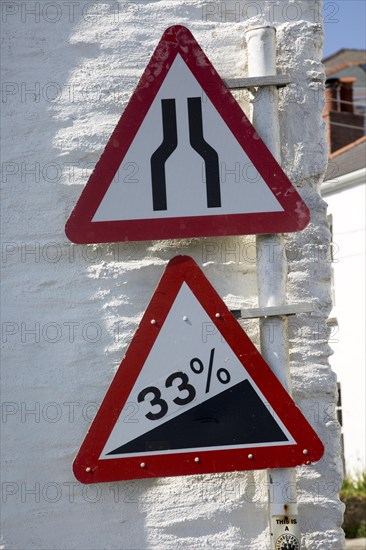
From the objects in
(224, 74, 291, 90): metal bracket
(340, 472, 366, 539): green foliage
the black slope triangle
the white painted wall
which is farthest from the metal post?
the white painted wall

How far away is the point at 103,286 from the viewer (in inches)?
138

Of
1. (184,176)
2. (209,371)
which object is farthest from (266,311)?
(184,176)

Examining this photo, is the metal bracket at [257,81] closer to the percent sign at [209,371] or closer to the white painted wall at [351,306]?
the percent sign at [209,371]

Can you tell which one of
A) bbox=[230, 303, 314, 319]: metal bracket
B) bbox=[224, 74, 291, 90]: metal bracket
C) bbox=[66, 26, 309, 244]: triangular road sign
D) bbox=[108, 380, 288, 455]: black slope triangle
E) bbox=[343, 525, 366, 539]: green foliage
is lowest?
bbox=[343, 525, 366, 539]: green foliage

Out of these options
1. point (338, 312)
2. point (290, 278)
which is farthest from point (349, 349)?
point (290, 278)

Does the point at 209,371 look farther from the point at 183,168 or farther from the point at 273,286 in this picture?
the point at 183,168

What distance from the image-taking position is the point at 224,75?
11.9 ft

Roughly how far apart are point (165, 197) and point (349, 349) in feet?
50.1

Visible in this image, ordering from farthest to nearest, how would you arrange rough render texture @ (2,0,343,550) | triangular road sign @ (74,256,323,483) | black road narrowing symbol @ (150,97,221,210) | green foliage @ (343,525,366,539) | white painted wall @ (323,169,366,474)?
white painted wall @ (323,169,366,474) → green foliage @ (343,525,366,539) → rough render texture @ (2,0,343,550) → black road narrowing symbol @ (150,97,221,210) → triangular road sign @ (74,256,323,483)

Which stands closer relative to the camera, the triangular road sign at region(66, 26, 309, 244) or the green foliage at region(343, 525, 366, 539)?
the triangular road sign at region(66, 26, 309, 244)

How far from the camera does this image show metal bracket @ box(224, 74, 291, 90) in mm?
3400

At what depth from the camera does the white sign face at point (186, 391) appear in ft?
10.2

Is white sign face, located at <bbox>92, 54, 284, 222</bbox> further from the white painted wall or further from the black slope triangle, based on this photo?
the white painted wall

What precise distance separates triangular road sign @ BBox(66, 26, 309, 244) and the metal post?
0.16 m
